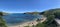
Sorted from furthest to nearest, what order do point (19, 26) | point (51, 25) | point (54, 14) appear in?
point (19, 26)
point (54, 14)
point (51, 25)

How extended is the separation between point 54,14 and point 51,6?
244 mm

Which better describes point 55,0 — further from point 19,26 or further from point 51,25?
point 19,26

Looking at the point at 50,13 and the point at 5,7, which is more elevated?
the point at 5,7

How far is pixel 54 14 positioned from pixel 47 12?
22 cm

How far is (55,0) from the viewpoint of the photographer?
4.13 m

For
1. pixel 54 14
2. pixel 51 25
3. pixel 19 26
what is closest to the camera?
pixel 51 25

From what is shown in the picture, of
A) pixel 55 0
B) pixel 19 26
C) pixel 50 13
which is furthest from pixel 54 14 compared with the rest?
pixel 19 26

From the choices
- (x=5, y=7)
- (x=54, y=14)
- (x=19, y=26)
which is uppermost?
(x=5, y=7)

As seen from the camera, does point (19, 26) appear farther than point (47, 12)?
Yes

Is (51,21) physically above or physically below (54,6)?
below

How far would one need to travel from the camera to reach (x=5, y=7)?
424 centimetres

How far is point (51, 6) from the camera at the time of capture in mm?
4242

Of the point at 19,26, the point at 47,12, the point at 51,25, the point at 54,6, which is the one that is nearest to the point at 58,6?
the point at 54,6

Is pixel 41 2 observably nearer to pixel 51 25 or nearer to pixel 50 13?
pixel 50 13
